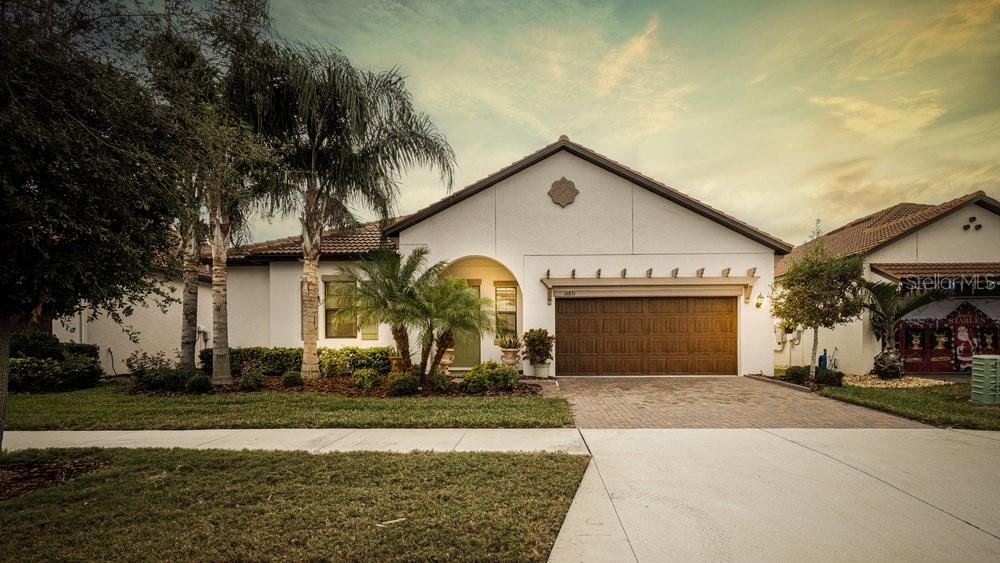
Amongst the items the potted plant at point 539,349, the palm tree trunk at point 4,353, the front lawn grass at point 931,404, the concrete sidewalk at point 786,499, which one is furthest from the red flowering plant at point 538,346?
the palm tree trunk at point 4,353

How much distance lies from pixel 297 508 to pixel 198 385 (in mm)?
8613

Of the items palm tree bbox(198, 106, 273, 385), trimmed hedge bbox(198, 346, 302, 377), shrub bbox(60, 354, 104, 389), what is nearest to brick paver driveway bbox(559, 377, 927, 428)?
palm tree bbox(198, 106, 273, 385)

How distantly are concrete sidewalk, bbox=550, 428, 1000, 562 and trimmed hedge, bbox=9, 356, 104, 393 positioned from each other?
557 inches

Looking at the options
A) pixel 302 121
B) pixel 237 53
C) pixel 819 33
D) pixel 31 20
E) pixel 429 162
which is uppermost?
pixel 819 33

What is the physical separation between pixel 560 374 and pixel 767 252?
24.8 ft

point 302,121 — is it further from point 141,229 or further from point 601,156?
point 601,156

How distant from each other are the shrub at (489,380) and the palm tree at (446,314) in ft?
2.99

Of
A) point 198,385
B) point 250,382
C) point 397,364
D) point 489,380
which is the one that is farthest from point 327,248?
point 489,380

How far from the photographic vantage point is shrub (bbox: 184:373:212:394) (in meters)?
10.5

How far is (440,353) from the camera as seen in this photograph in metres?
10.5

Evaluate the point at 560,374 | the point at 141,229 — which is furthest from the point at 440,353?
the point at 141,229

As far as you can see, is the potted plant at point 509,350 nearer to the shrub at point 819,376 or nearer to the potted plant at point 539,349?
the potted plant at point 539,349

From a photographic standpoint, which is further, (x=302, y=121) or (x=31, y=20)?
(x=302, y=121)

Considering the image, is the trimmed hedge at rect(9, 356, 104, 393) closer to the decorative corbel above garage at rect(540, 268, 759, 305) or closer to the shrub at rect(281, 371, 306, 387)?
the shrub at rect(281, 371, 306, 387)
